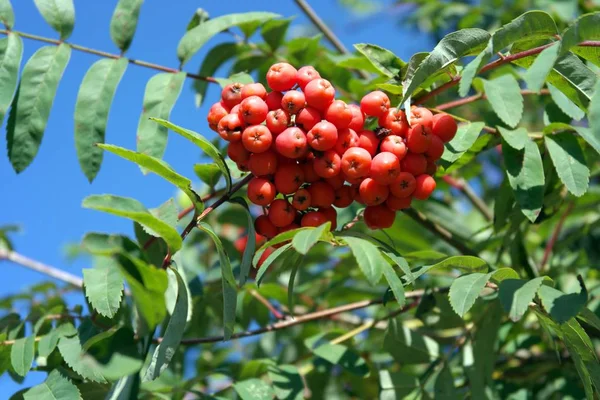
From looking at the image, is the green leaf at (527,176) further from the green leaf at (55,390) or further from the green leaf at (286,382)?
the green leaf at (55,390)

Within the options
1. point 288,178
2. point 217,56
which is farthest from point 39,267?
point 288,178

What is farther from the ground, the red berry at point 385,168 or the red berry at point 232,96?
the red berry at point 232,96

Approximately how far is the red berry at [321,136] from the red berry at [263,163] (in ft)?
0.34

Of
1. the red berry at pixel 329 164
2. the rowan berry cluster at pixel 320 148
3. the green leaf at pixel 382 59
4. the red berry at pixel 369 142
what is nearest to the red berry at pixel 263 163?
the rowan berry cluster at pixel 320 148

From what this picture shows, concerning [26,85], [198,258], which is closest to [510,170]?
[26,85]

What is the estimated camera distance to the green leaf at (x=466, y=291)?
58.4 inches

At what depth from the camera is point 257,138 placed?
167cm

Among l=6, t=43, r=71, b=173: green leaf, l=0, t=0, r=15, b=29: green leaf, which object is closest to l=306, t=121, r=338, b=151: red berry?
l=6, t=43, r=71, b=173: green leaf

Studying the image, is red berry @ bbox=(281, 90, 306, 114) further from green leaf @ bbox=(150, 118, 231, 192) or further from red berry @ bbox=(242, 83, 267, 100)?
green leaf @ bbox=(150, 118, 231, 192)

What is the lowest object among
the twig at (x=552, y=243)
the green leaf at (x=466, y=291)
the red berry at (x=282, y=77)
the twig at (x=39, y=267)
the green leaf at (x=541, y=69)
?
the twig at (x=39, y=267)

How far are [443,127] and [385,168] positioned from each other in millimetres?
216

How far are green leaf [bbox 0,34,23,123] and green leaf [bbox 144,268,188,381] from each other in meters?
0.81

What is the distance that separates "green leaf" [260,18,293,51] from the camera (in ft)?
8.80

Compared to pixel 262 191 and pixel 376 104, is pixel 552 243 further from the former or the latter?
pixel 262 191
